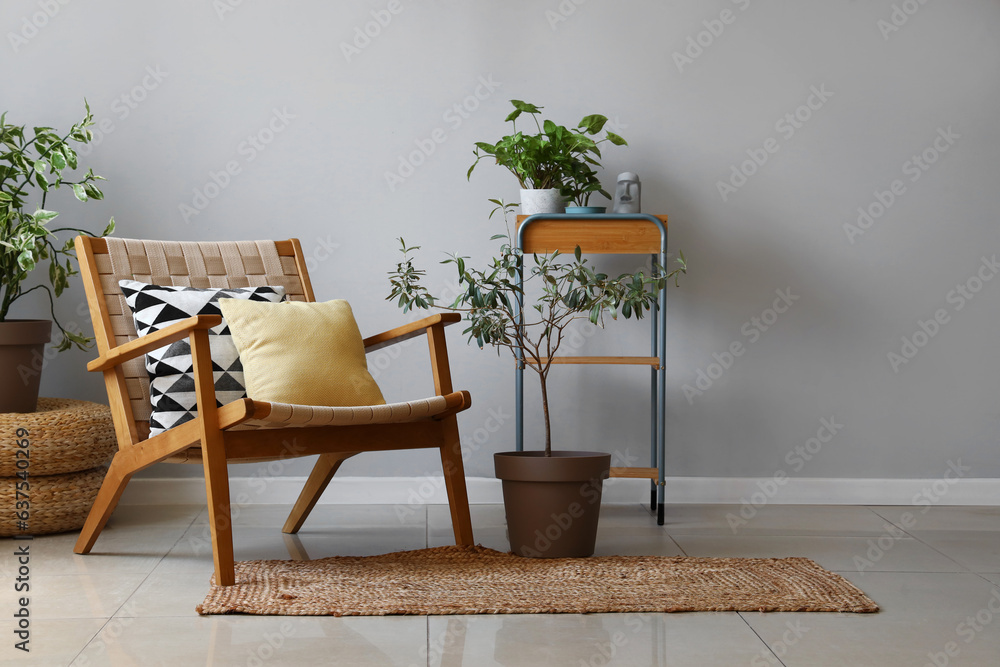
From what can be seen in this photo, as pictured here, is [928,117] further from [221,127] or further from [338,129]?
[221,127]

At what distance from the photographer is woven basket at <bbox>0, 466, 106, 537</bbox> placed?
2.30m

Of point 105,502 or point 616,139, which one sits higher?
point 616,139

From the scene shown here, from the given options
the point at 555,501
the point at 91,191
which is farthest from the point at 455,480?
the point at 91,191

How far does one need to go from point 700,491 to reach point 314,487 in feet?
4.21

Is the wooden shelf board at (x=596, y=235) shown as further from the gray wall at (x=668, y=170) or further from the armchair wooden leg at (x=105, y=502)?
the armchair wooden leg at (x=105, y=502)

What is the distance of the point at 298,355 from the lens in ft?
6.82

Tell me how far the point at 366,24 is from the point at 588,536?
1.76m

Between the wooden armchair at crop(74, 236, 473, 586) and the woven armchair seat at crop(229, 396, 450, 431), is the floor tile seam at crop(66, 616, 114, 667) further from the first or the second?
the woven armchair seat at crop(229, 396, 450, 431)

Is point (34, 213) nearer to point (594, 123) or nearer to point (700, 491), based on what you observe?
point (594, 123)

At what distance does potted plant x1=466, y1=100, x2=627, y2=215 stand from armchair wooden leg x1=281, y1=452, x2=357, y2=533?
→ 3.04 ft

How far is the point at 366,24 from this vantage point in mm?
2814

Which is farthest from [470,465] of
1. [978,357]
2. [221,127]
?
[978,357]

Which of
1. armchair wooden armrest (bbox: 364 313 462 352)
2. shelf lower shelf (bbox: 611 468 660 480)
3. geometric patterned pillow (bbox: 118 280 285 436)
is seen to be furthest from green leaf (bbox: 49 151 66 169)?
shelf lower shelf (bbox: 611 468 660 480)

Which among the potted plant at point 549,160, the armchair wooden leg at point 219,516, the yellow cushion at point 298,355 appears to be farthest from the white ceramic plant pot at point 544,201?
the armchair wooden leg at point 219,516
